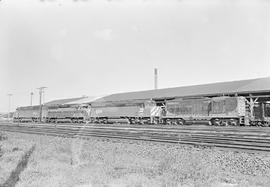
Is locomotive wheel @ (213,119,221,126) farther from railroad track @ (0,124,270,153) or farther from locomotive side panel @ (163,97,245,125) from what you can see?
railroad track @ (0,124,270,153)

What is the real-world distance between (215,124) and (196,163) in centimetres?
2196

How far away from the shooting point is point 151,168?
334 inches

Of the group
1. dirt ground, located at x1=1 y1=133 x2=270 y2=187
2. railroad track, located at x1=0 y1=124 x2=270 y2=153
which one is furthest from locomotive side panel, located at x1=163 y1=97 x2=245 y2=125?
dirt ground, located at x1=1 y1=133 x2=270 y2=187

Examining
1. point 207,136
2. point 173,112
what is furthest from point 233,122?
point 207,136

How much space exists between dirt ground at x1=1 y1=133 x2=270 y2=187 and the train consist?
18487mm

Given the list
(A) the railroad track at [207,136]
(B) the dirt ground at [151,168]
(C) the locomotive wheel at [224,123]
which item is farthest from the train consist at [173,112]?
(B) the dirt ground at [151,168]

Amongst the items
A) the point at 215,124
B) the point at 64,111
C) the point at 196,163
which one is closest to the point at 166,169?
the point at 196,163

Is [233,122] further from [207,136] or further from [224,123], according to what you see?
[207,136]

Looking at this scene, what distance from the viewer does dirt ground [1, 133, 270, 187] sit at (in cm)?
689

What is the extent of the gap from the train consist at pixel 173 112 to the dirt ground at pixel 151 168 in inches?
728

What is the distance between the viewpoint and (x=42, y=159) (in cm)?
1044

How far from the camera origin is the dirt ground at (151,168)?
6887 mm

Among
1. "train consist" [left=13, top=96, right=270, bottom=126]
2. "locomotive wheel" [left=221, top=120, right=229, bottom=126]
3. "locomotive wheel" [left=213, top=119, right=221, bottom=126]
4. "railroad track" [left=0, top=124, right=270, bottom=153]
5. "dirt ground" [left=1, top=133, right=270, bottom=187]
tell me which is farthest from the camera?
"locomotive wheel" [left=213, top=119, right=221, bottom=126]

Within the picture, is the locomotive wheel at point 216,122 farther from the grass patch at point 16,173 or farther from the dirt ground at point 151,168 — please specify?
the grass patch at point 16,173
